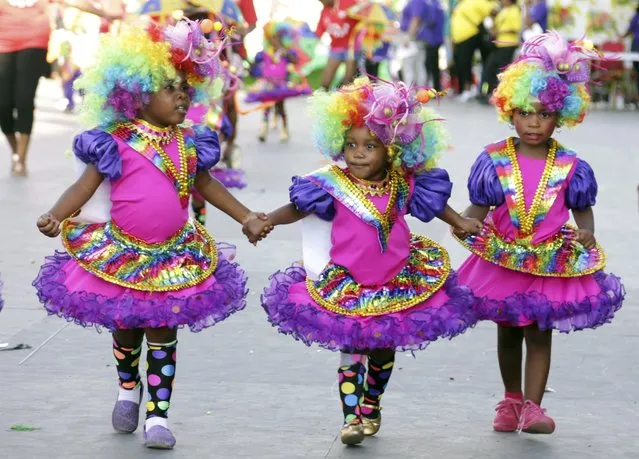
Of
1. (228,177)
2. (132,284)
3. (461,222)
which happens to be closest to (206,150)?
(132,284)

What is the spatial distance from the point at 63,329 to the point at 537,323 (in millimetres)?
2840

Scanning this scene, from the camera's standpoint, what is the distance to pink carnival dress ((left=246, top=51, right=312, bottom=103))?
15.1m

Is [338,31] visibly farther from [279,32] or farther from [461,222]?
[461,222]

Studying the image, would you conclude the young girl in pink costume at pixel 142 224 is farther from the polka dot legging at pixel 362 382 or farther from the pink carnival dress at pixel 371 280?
the polka dot legging at pixel 362 382

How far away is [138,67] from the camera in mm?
5543

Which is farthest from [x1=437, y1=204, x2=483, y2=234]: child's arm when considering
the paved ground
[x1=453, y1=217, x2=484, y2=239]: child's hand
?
the paved ground

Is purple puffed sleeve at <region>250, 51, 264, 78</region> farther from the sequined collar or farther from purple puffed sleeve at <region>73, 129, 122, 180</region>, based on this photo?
purple puffed sleeve at <region>73, 129, 122, 180</region>

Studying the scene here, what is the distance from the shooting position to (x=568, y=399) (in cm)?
644

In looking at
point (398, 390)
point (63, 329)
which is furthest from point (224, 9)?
point (398, 390)

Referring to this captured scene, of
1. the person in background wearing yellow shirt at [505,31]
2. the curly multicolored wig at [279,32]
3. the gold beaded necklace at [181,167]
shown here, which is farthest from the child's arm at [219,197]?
the person in background wearing yellow shirt at [505,31]

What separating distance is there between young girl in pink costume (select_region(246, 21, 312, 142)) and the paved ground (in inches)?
224

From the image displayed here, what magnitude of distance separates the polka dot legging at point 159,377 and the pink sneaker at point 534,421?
1.45m

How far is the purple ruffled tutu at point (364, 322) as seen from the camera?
5.41 m

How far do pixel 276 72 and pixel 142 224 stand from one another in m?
9.67
